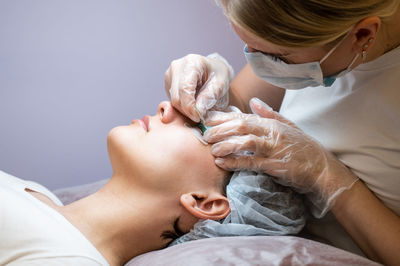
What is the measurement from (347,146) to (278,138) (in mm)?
247

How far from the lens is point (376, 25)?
1.08 m

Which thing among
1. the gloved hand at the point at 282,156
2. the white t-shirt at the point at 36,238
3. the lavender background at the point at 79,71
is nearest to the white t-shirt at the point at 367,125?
the gloved hand at the point at 282,156

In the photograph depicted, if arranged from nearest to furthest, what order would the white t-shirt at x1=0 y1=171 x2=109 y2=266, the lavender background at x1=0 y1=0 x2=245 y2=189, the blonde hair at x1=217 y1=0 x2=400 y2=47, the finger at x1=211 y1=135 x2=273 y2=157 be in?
the blonde hair at x1=217 y1=0 x2=400 y2=47
the white t-shirt at x1=0 y1=171 x2=109 y2=266
the finger at x1=211 y1=135 x2=273 y2=157
the lavender background at x1=0 y1=0 x2=245 y2=189

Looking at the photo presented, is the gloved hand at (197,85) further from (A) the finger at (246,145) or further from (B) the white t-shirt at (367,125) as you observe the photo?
(B) the white t-shirt at (367,125)

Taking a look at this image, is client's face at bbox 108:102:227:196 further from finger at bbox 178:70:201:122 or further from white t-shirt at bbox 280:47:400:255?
white t-shirt at bbox 280:47:400:255

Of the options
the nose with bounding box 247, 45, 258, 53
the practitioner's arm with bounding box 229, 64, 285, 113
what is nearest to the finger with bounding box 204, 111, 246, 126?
the nose with bounding box 247, 45, 258, 53

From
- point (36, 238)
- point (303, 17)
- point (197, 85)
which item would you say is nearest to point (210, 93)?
point (197, 85)

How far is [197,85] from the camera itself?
1533 mm

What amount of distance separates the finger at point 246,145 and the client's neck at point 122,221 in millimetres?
308

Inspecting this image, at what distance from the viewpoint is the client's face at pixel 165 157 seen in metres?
1.39

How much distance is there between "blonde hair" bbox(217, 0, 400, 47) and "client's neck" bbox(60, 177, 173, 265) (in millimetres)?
691

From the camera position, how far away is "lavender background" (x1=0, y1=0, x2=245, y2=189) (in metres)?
1.96

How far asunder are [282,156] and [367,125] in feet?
0.99

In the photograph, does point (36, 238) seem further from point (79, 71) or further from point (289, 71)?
point (79, 71)
